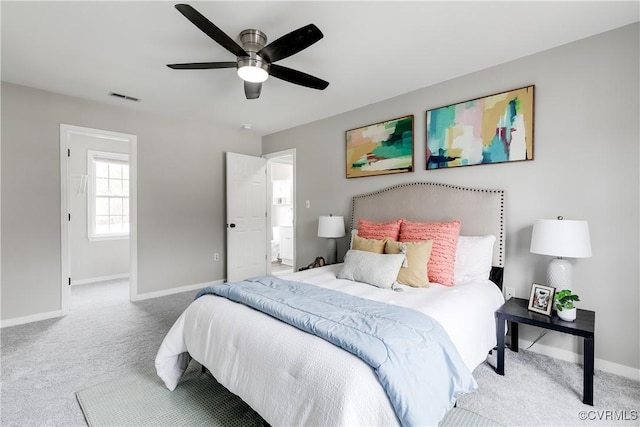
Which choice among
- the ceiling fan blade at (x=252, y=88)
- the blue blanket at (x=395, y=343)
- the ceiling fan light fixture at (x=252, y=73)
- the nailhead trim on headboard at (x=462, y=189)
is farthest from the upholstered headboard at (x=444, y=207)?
the ceiling fan light fixture at (x=252, y=73)

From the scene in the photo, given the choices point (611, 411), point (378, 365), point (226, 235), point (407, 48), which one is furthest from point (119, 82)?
point (611, 411)

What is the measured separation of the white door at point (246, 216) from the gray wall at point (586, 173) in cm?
286

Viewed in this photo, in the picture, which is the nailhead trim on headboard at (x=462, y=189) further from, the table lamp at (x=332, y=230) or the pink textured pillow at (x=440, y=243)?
the pink textured pillow at (x=440, y=243)

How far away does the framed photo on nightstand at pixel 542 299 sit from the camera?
2.17 meters

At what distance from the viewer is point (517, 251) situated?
8.63 ft

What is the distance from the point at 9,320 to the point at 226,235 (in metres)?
2.55

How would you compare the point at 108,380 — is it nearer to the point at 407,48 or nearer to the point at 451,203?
the point at 451,203

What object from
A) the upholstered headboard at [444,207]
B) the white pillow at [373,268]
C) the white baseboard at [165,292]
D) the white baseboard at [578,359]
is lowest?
the white baseboard at [165,292]

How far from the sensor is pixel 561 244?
2.10m

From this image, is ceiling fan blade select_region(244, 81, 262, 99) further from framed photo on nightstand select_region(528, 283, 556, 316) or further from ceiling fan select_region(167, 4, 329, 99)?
framed photo on nightstand select_region(528, 283, 556, 316)

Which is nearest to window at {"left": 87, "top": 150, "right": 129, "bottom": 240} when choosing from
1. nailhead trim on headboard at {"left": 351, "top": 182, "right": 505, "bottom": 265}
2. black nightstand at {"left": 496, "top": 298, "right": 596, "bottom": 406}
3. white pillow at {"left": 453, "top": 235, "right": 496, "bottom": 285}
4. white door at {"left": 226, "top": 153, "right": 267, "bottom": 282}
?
white door at {"left": 226, "top": 153, "right": 267, "bottom": 282}

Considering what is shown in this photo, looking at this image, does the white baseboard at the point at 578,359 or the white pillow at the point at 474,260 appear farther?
the white pillow at the point at 474,260

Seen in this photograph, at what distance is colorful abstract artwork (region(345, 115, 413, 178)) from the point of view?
3.35 metres

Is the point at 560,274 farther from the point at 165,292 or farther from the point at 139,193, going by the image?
the point at 139,193
